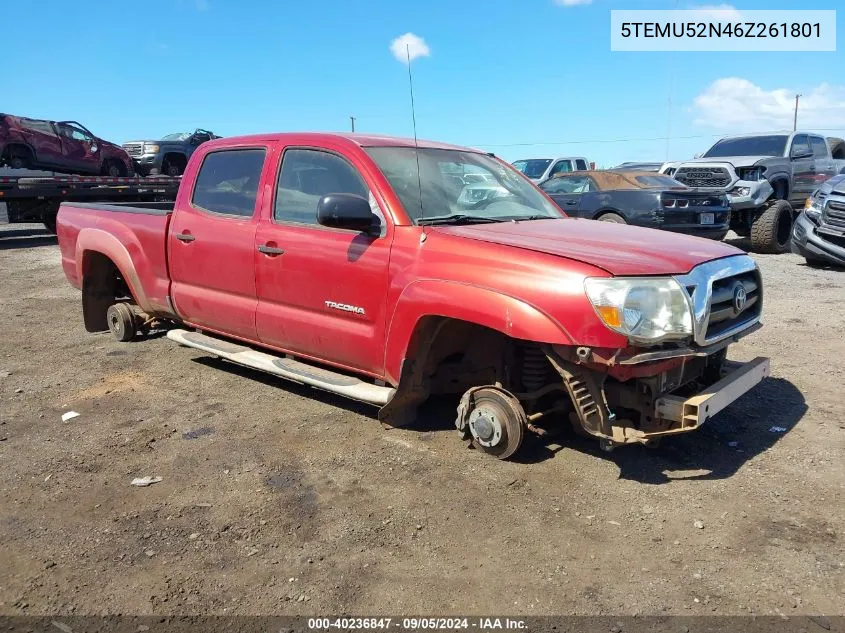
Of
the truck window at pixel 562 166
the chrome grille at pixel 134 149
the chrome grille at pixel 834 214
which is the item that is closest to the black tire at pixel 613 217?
the chrome grille at pixel 834 214

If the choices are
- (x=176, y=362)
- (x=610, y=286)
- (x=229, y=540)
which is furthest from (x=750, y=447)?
(x=176, y=362)

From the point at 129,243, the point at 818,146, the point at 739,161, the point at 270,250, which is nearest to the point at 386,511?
the point at 270,250

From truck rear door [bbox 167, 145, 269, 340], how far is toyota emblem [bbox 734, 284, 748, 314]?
116 inches

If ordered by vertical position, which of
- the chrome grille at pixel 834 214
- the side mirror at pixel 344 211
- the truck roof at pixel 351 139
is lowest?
the chrome grille at pixel 834 214

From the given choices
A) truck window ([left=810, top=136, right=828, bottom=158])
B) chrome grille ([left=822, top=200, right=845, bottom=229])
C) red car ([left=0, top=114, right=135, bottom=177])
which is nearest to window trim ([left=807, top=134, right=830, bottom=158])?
truck window ([left=810, top=136, right=828, bottom=158])

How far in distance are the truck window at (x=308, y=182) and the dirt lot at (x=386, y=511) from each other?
1322 mm

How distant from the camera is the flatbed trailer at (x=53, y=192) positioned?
14.3 meters

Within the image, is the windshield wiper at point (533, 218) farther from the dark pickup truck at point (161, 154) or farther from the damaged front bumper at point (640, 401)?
the dark pickup truck at point (161, 154)

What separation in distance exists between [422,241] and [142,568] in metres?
2.05

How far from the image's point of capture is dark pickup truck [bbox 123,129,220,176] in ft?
70.1

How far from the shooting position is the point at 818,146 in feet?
50.4

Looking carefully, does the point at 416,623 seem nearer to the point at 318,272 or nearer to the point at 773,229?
the point at 318,272

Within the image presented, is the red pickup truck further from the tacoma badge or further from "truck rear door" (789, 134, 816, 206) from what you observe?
"truck rear door" (789, 134, 816, 206)

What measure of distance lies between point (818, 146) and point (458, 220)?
1435cm
